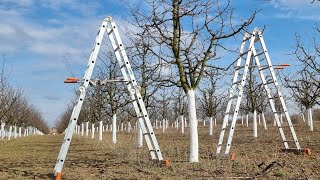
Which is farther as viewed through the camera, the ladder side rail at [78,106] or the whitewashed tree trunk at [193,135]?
the whitewashed tree trunk at [193,135]

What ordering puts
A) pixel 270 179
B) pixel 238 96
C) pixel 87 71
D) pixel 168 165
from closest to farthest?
pixel 270 179 → pixel 87 71 → pixel 168 165 → pixel 238 96

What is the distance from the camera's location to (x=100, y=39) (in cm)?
823

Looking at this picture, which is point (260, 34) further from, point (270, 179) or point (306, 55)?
point (270, 179)

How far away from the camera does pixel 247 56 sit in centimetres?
1092

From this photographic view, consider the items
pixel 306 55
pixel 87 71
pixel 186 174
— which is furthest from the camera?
pixel 306 55

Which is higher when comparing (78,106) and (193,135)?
(78,106)

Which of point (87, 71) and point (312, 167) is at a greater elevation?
point (87, 71)

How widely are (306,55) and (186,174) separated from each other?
4651 mm

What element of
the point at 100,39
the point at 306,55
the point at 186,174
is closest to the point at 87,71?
the point at 100,39

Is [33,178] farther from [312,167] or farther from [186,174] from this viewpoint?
[312,167]

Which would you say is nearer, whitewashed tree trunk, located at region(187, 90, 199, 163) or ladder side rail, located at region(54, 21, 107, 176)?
ladder side rail, located at region(54, 21, 107, 176)

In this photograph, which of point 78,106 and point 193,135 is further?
point 193,135

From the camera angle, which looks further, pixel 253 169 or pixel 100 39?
pixel 100 39

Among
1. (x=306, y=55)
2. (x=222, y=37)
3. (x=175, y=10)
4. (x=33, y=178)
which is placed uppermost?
(x=175, y=10)
